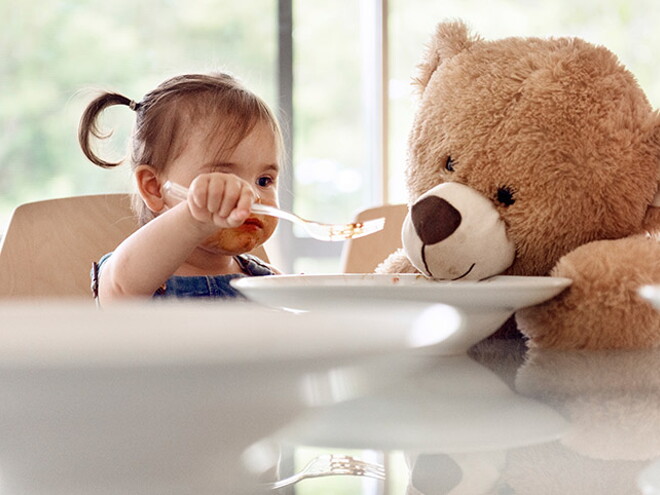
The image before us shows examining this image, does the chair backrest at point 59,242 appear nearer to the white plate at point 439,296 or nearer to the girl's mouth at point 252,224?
the girl's mouth at point 252,224

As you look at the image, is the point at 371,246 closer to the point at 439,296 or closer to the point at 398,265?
the point at 398,265

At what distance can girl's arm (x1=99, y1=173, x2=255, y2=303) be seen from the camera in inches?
28.9

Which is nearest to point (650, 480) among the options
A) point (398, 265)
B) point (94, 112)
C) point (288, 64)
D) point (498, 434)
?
point (498, 434)

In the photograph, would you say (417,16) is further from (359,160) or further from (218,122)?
(218,122)

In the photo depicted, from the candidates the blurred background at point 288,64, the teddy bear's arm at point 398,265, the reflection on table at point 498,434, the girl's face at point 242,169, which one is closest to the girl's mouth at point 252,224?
the girl's face at point 242,169

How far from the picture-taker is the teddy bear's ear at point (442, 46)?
73 centimetres

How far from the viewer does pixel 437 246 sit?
607mm

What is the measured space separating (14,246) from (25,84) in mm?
2052

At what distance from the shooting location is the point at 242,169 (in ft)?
3.38

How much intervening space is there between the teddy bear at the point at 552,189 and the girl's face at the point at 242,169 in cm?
35

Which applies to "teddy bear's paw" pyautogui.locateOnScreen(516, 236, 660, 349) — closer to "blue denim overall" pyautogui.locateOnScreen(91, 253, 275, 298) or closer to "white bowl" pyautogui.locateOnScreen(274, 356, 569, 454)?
"white bowl" pyautogui.locateOnScreen(274, 356, 569, 454)

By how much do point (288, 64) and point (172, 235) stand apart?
2.18 metres

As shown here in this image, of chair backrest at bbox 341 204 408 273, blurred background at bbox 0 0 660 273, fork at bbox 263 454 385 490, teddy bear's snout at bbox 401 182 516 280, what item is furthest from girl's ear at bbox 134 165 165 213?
blurred background at bbox 0 0 660 273

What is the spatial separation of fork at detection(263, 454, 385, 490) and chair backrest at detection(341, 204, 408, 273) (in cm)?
87
